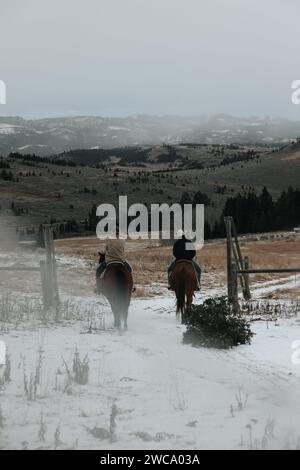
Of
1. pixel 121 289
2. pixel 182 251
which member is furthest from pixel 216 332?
pixel 182 251

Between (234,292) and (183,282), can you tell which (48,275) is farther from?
(234,292)

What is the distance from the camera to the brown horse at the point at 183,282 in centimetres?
1329

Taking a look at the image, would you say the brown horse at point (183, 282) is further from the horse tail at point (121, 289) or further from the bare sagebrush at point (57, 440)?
the bare sagebrush at point (57, 440)

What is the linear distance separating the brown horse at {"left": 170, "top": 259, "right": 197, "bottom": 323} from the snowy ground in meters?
2.70

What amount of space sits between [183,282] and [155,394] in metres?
6.83

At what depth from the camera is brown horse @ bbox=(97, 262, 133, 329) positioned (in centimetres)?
1140

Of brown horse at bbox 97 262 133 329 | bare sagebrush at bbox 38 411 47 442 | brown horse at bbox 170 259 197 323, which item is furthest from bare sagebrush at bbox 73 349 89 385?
brown horse at bbox 170 259 197 323

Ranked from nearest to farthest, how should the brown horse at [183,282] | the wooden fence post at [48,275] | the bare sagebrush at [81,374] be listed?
the bare sagebrush at [81,374]
the wooden fence post at [48,275]
the brown horse at [183,282]

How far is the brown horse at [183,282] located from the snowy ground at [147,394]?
2.70 metres

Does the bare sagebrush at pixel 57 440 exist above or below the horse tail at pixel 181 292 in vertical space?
below

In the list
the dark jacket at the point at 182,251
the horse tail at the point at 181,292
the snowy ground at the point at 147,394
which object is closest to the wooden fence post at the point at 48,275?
the snowy ground at the point at 147,394

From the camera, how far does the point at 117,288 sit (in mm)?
11508
